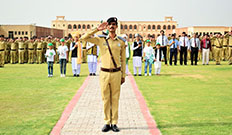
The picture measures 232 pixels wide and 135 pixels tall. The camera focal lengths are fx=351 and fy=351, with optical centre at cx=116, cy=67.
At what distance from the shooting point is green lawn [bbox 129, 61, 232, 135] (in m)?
6.38

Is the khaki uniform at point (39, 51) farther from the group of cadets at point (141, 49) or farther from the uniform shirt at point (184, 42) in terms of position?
the uniform shirt at point (184, 42)

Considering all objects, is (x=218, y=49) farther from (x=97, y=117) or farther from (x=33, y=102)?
(x=97, y=117)

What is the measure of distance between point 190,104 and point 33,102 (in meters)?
3.98

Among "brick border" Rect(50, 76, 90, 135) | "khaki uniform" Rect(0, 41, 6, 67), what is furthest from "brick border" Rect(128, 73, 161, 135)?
"khaki uniform" Rect(0, 41, 6, 67)

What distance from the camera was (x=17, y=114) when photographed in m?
7.62

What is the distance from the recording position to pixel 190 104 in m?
8.57

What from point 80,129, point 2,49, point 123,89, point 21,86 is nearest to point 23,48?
point 2,49

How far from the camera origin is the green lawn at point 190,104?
6.38 metres

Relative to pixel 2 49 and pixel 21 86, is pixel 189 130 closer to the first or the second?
pixel 21 86

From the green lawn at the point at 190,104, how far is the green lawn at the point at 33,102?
7.17ft

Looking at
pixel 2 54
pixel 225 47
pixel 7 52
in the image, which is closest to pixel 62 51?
pixel 2 54

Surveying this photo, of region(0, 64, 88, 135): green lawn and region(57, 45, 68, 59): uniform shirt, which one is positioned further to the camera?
region(57, 45, 68, 59): uniform shirt

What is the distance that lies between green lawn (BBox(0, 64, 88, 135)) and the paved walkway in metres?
0.25

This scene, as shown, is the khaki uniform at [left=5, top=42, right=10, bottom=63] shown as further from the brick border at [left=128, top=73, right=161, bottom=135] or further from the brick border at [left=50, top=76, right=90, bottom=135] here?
the brick border at [left=128, top=73, right=161, bottom=135]
